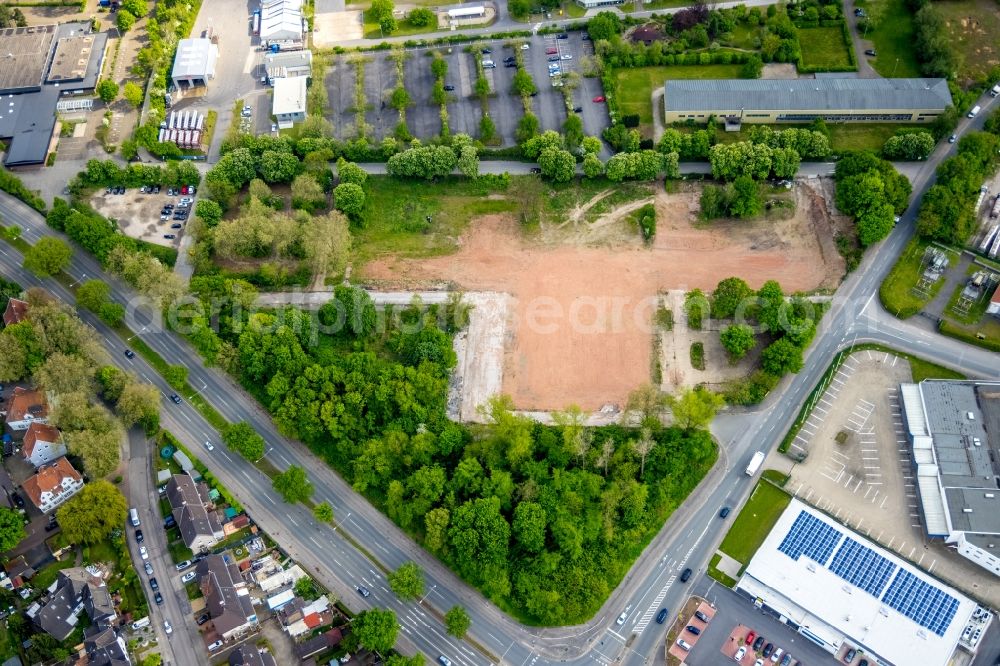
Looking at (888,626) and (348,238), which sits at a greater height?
(348,238)

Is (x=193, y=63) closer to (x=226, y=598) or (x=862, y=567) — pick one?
(x=226, y=598)

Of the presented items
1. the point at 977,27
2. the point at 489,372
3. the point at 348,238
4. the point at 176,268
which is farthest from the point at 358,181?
the point at 977,27

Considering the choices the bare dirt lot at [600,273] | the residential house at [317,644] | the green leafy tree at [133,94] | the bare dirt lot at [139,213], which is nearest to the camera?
the residential house at [317,644]

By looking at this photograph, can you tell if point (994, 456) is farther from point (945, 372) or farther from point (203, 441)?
point (203, 441)

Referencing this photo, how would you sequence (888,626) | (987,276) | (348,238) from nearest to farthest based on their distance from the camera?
(888,626), (987,276), (348,238)

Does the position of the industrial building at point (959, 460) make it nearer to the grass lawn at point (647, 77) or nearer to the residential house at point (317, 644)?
the grass lawn at point (647, 77)

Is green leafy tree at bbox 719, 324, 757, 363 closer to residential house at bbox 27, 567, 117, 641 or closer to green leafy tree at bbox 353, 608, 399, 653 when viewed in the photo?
green leafy tree at bbox 353, 608, 399, 653

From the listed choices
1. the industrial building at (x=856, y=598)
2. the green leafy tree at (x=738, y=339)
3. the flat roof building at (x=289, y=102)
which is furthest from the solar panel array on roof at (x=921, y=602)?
the flat roof building at (x=289, y=102)
